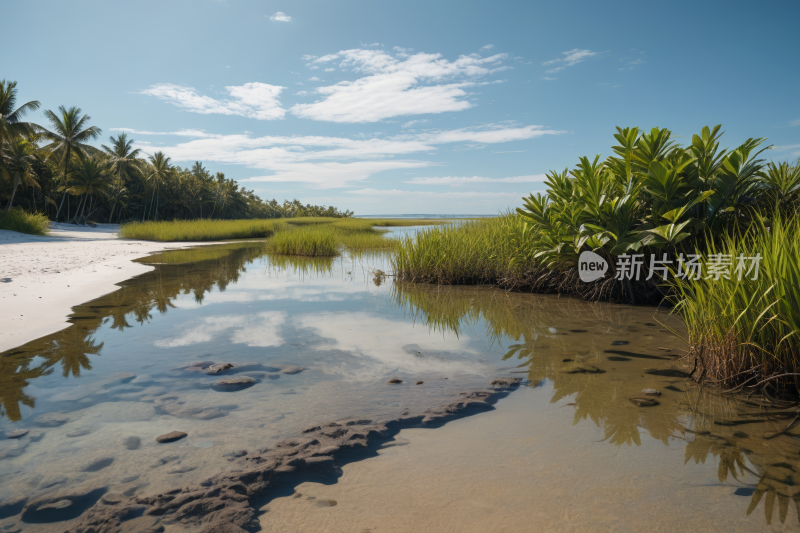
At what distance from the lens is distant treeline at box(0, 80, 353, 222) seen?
1171 inches

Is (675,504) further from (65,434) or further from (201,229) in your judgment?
(201,229)

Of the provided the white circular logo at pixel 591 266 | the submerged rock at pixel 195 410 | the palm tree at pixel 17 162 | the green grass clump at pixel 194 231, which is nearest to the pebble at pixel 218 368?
the submerged rock at pixel 195 410

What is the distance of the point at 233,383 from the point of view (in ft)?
12.1

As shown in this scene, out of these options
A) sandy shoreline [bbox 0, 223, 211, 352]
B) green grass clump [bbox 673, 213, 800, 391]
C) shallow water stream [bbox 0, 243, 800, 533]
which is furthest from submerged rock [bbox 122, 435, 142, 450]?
green grass clump [bbox 673, 213, 800, 391]

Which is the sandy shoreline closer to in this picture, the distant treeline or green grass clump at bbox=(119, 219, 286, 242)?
green grass clump at bbox=(119, 219, 286, 242)

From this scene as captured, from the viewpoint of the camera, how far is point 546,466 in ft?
8.00

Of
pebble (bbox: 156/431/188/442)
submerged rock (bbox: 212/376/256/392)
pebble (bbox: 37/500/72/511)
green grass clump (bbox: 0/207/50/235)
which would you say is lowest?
pebble (bbox: 37/500/72/511)

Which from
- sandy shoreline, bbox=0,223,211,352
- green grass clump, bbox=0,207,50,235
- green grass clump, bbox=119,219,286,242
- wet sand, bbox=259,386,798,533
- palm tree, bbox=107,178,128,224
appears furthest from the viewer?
palm tree, bbox=107,178,128,224

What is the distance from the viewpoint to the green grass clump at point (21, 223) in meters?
23.3

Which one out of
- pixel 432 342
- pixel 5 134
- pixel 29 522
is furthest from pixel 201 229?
pixel 29 522

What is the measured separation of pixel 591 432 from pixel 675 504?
766mm

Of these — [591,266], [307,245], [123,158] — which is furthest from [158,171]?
[591,266]

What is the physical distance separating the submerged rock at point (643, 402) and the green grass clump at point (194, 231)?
26695 mm

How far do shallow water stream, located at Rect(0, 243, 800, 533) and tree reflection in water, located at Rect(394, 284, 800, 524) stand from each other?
15 mm
